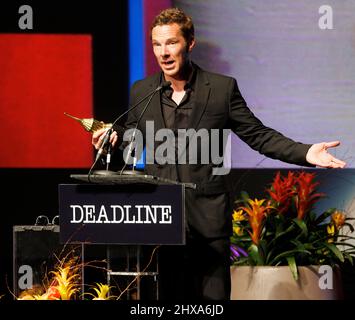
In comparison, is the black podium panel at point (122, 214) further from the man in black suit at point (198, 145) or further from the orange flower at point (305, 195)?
the orange flower at point (305, 195)

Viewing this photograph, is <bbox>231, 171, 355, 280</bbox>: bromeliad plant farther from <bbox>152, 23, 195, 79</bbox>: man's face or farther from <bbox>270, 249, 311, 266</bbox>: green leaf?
<bbox>152, 23, 195, 79</bbox>: man's face

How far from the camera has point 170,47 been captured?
3830 mm

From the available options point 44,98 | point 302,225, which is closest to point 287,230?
point 302,225

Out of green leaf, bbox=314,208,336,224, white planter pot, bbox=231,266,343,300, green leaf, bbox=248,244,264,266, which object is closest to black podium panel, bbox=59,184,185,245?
white planter pot, bbox=231,266,343,300

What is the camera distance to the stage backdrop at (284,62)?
5.61m

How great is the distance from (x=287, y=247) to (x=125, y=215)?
6.40 feet

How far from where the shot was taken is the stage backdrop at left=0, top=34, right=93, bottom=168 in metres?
5.70

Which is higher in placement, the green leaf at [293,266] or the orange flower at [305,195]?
the orange flower at [305,195]

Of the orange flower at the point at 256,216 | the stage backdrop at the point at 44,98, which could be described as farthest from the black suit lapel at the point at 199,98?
the stage backdrop at the point at 44,98

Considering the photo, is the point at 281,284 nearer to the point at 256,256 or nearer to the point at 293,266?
the point at 293,266

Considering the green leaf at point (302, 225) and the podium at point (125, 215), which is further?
the green leaf at point (302, 225)

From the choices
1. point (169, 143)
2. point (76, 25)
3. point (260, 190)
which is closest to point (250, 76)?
point (260, 190)
